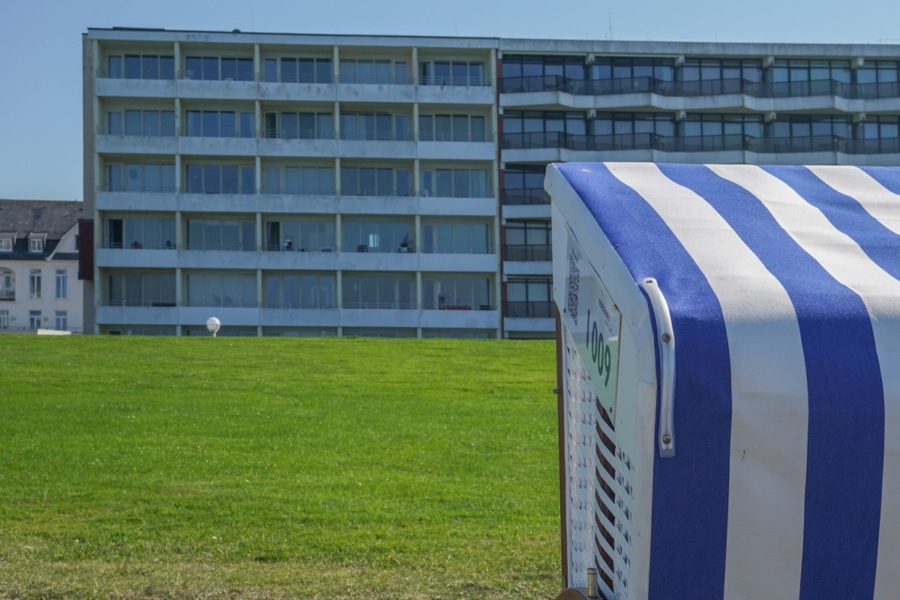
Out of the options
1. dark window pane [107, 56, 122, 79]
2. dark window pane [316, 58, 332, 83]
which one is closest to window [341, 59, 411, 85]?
dark window pane [316, 58, 332, 83]

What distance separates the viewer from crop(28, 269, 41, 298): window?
80.6 m

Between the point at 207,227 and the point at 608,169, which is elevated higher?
the point at 207,227

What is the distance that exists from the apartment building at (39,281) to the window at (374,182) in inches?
1383

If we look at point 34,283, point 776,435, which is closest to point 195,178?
point 34,283

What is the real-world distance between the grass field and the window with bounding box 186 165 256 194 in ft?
109

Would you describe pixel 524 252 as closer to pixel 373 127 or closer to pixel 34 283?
pixel 373 127

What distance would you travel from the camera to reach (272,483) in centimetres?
1042

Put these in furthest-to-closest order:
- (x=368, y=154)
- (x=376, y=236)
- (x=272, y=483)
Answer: (x=376, y=236) < (x=368, y=154) < (x=272, y=483)

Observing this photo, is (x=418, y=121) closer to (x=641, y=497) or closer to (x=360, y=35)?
(x=360, y=35)

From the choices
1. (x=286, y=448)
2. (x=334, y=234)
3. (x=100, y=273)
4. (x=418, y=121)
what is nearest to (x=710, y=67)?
(x=418, y=121)

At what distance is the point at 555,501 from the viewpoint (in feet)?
31.7

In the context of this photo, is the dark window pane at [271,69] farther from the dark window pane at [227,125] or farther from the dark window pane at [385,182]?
the dark window pane at [385,182]

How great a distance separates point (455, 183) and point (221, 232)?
12.6m

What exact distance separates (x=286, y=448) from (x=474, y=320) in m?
41.7
